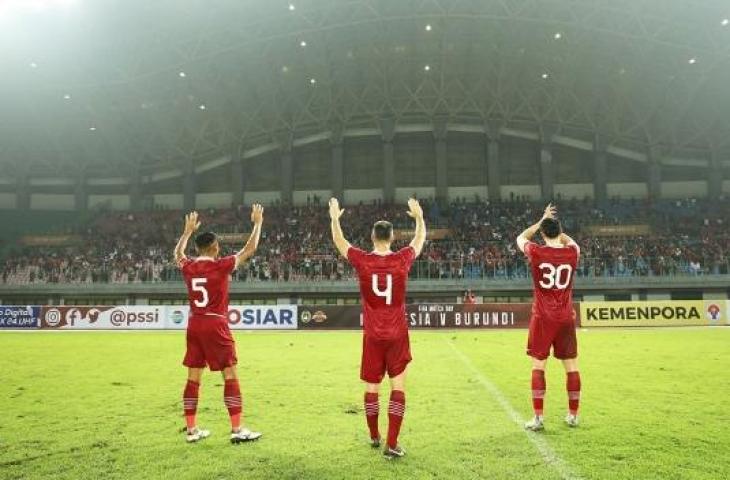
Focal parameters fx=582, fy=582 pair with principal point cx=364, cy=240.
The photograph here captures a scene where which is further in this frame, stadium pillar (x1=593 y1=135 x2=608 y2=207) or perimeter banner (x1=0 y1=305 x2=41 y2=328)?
stadium pillar (x1=593 y1=135 x2=608 y2=207)

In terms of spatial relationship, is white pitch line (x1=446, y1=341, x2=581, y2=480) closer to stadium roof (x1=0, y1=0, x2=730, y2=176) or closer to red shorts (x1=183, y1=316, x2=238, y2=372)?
red shorts (x1=183, y1=316, x2=238, y2=372)

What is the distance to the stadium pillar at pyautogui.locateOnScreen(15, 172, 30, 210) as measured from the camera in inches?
2286

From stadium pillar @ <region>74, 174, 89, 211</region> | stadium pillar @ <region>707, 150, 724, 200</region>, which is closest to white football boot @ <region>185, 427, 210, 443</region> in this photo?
stadium pillar @ <region>707, 150, 724, 200</region>

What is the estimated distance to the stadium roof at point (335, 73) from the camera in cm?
3919

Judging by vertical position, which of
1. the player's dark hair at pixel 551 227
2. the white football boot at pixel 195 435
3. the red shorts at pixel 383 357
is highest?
the player's dark hair at pixel 551 227

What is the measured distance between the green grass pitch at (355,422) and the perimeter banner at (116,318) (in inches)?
669

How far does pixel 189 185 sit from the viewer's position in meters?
56.9

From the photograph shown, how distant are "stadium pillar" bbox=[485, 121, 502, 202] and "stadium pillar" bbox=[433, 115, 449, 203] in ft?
12.5

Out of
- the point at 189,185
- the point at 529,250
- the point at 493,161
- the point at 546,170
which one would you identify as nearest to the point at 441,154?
the point at 493,161

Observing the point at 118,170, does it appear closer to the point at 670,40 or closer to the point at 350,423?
the point at 670,40

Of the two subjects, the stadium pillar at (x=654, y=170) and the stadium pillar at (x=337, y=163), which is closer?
the stadium pillar at (x=654, y=170)

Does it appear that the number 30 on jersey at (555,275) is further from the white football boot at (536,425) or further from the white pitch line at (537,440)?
the white pitch line at (537,440)

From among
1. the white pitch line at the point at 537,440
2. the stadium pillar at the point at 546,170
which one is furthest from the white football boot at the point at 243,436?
the stadium pillar at the point at 546,170

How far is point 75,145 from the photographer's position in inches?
2227
